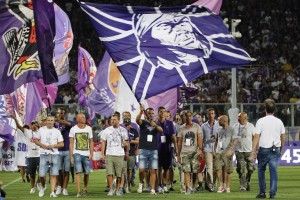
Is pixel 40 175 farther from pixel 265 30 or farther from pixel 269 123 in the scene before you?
pixel 265 30

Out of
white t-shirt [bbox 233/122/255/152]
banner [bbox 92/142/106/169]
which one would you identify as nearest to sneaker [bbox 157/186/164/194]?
white t-shirt [bbox 233/122/255/152]

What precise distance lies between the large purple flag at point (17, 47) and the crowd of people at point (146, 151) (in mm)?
3834

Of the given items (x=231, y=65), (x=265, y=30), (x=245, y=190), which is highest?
(x=265, y=30)

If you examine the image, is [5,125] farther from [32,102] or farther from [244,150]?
[244,150]

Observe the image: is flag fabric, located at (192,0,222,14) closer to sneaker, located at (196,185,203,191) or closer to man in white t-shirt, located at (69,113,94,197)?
sneaker, located at (196,185,203,191)

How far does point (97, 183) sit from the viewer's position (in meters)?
36.1

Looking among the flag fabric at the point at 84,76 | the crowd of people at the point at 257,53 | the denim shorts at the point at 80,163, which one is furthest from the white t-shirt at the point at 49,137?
the crowd of people at the point at 257,53

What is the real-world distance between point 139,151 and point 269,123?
5.11 metres

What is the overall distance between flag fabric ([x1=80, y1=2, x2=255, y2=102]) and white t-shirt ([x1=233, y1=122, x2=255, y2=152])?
5431 millimetres

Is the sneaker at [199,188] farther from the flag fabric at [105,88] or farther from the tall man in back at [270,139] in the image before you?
the flag fabric at [105,88]

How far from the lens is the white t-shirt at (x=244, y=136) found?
32062 mm

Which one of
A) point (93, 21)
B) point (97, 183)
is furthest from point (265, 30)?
point (93, 21)

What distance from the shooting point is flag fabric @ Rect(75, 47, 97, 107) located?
137 feet

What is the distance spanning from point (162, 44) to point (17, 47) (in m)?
3.63
